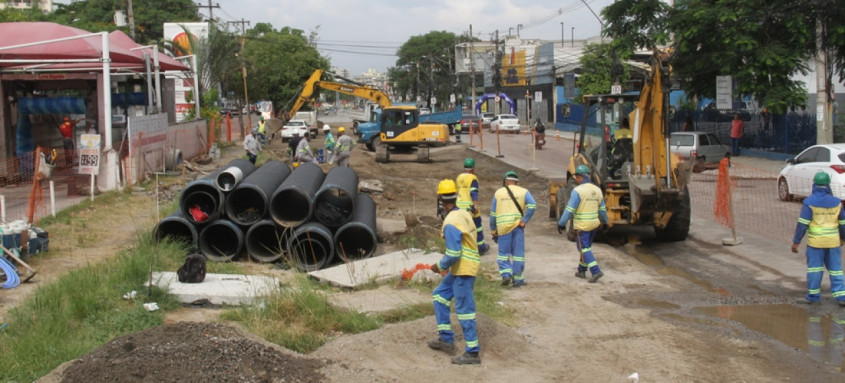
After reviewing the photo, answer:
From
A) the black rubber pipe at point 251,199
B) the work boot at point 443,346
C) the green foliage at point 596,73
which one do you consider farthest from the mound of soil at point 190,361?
the green foliage at point 596,73

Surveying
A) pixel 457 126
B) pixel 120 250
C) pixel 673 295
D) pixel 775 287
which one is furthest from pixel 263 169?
pixel 457 126

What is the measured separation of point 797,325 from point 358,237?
713cm

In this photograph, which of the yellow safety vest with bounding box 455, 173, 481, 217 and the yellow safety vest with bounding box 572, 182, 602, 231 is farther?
the yellow safety vest with bounding box 455, 173, 481, 217

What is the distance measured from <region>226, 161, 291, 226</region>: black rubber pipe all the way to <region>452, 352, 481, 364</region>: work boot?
6.25m

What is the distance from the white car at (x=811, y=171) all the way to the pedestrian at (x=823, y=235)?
8.64 m

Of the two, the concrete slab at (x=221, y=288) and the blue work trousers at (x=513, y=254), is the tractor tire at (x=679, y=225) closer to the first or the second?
the blue work trousers at (x=513, y=254)

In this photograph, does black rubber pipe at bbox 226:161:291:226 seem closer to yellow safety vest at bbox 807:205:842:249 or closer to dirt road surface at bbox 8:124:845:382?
dirt road surface at bbox 8:124:845:382

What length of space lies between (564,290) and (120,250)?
724 centimetres

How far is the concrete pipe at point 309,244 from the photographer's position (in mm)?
12758

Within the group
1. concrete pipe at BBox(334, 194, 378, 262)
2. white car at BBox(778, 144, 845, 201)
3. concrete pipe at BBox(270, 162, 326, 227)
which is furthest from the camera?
white car at BBox(778, 144, 845, 201)

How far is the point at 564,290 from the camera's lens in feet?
36.5

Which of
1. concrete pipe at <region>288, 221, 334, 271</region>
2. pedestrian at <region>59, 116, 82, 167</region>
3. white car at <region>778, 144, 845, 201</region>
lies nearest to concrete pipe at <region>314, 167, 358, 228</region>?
concrete pipe at <region>288, 221, 334, 271</region>

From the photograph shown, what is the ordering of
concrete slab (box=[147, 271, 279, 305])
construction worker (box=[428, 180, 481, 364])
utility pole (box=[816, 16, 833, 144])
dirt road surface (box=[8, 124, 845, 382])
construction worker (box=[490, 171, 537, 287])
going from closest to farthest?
dirt road surface (box=[8, 124, 845, 382]) < construction worker (box=[428, 180, 481, 364]) < concrete slab (box=[147, 271, 279, 305]) < construction worker (box=[490, 171, 537, 287]) < utility pole (box=[816, 16, 833, 144])

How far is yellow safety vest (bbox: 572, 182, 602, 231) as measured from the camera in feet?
37.7
